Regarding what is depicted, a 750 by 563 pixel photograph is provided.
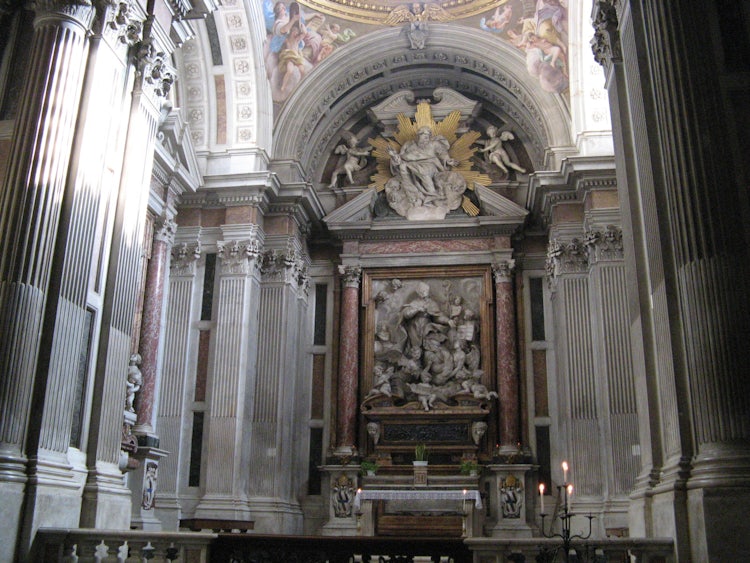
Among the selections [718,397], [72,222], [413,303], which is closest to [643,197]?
[718,397]

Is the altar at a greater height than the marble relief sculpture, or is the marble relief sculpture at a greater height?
the marble relief sculpture

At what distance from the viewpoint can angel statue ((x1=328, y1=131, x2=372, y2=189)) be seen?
17969 mm

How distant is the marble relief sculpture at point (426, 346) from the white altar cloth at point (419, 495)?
7.78ft

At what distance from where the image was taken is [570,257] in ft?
49.0

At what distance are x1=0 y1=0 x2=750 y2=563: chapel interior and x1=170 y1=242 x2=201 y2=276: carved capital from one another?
5 cm

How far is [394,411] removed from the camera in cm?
1570

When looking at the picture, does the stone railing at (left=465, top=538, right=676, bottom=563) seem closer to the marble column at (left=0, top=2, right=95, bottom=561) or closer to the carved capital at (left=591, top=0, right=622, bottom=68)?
the marble column at (left=0, top=2, right=95, bottom=561)

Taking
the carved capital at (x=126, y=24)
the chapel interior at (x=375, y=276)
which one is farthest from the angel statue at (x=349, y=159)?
the carved capital at (x=126, y=24)

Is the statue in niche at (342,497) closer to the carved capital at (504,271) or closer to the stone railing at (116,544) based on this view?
the carved capital at (504,271)

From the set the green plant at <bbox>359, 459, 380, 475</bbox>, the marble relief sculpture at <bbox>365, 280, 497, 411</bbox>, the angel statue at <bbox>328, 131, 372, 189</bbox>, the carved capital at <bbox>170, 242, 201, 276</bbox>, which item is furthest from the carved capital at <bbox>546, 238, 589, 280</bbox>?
the carved capital at <bbox>170, 242, 201, 276</bbox>

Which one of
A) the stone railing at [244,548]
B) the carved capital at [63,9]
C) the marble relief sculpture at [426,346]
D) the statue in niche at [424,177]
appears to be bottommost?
the stone railing at [244,548]

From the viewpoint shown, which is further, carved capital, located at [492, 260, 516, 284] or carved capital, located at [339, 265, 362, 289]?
carved capital, located at [339, 265, 362, 289]

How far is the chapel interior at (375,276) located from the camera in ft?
21.4

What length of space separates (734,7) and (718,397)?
3.56 metres
